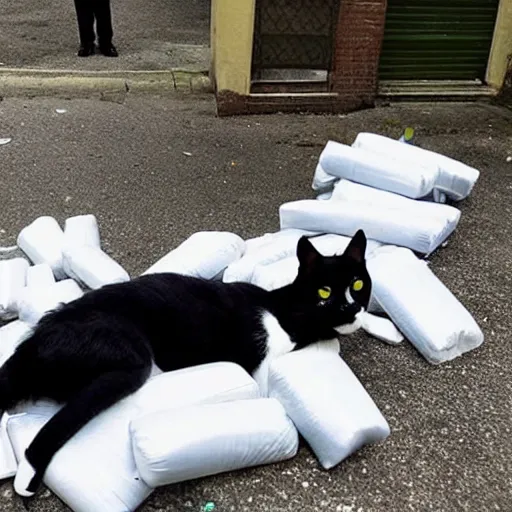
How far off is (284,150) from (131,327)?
331 centimetres

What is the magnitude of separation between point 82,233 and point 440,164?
85.0 inches

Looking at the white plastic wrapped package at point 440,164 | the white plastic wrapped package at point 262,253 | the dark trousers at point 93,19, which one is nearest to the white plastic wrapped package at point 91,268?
the white plastic wrapped package at point 262,253

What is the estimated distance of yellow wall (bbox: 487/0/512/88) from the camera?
22.2 feet

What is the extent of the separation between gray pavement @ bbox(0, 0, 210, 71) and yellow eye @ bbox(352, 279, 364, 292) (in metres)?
5.07

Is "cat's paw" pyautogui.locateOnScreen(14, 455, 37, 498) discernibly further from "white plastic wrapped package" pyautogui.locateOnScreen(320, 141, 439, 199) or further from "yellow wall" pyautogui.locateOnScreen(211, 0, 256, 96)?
"yellow wall" pyautogui.locateOnScreen(211, 0, 256, 96)

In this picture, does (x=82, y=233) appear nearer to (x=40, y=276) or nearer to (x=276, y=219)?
(x=40, y=276)

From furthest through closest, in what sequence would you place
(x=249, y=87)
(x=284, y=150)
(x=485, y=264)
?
(x=249, y=87) → (x=284, y=150) → (x=485, y=264)

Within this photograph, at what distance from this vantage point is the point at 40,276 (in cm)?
360

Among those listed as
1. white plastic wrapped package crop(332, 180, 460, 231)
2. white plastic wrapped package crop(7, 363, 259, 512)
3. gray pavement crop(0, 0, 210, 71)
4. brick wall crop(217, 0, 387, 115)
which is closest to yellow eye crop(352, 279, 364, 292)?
white plastic wrapped package crop(7, 363, 259, 512)

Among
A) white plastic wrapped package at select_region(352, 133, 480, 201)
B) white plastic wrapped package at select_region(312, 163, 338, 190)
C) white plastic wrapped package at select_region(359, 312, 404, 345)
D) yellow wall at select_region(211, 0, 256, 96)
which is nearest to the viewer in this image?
white plastic wrapped package at select_region(359, 312, 404, 345)

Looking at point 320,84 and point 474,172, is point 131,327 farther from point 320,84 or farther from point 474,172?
point 320,84

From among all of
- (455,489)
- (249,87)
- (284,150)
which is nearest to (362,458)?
(455,489)

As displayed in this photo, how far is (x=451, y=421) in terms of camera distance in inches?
118

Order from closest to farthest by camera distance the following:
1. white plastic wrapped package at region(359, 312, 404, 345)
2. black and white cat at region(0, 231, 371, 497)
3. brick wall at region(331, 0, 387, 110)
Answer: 1. black and white cat at region(0, 231, 371, 497)
2. white plastic wrapped package at region(359, 312, 404, 345)
3. brick wall at region(331, 0, 387, 110)
